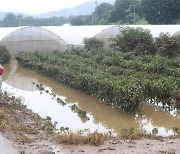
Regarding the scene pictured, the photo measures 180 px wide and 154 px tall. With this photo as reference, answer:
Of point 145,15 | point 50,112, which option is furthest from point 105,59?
point 145,15

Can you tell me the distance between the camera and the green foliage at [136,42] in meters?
22.8

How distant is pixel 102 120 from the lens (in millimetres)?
10695

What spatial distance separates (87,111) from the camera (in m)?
11.9

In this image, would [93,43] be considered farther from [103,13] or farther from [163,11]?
[103,13]

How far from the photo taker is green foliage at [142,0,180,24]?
1733 inches

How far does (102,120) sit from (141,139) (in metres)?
3.66

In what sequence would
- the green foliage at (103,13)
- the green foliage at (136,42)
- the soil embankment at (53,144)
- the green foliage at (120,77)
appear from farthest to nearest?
the green foliage at (103,13) < the green foliage at (136,42) < the green foliage at (120,77) < the soil embankment at (53,144)

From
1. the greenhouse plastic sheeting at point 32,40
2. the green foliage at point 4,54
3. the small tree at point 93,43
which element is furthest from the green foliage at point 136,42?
the green foliage at point 4,54

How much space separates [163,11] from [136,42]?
23.3 m

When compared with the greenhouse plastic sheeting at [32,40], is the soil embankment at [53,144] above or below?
below

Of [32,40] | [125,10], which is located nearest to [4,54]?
[32,40]

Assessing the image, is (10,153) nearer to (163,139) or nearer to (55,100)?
(163,139)

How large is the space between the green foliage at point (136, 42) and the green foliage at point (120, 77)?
2185 millimetres

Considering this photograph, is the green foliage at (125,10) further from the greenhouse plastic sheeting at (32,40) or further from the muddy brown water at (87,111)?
the muddy brown water at (87,111)
